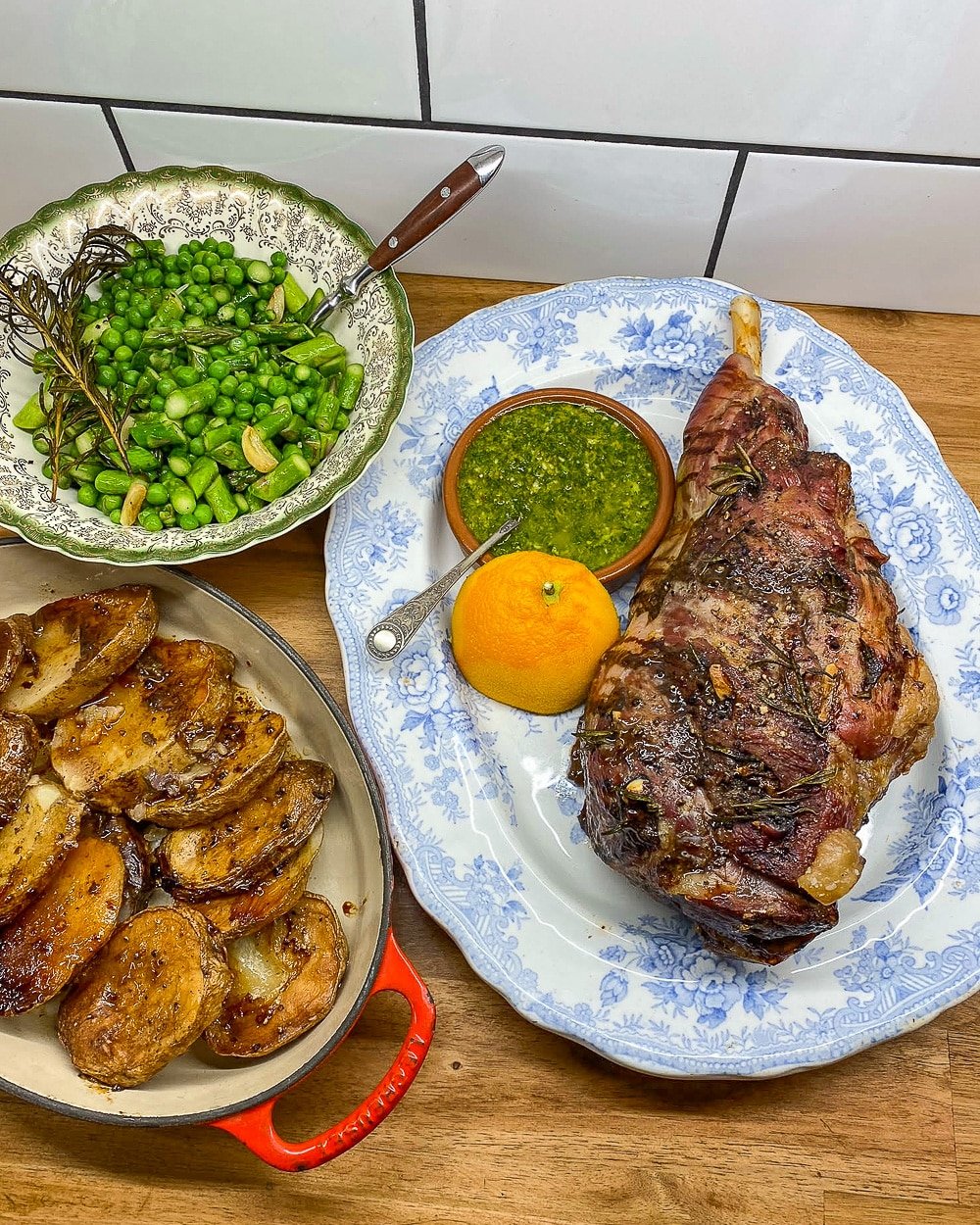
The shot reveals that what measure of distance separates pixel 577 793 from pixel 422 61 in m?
1.51

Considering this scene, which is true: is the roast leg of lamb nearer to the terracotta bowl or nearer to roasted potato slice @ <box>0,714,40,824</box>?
the terracotta bowl

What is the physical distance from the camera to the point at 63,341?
6.68 feet

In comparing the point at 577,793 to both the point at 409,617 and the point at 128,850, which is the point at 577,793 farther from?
the point at 128,850

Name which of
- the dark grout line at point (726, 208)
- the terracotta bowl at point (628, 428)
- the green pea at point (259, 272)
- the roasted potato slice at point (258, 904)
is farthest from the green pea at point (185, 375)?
the dark grout line at point (726, 208)

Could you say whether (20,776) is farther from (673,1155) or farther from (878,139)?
(878,139)

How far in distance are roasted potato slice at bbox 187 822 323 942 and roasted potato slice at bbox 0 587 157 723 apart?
0.45 metres

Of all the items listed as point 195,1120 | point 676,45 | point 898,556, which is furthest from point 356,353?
point 195,1120

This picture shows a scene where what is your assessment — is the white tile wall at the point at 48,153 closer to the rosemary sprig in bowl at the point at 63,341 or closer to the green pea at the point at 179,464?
the rosemary sprig in bowl at the point at 63,341

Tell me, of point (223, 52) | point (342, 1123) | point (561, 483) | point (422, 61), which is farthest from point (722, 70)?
point (342, 1123)

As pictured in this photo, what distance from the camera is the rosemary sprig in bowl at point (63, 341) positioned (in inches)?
79.7

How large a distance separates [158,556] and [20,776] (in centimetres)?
46

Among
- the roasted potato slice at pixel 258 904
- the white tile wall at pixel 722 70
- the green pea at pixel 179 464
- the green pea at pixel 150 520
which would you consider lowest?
the roasted potato slice at pixel 258 904

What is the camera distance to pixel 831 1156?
1907mm

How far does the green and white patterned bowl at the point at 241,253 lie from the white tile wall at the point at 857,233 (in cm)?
88
